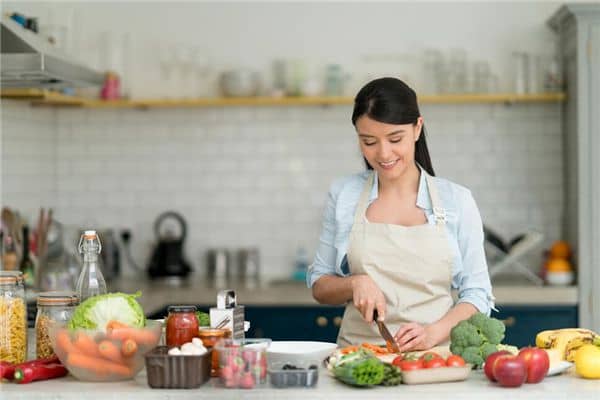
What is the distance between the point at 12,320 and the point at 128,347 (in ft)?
1.45

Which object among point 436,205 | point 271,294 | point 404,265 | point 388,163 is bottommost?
point 271,294

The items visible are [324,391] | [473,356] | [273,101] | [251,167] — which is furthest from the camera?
[251,167]

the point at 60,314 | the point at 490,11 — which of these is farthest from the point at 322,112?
the point at 60,314

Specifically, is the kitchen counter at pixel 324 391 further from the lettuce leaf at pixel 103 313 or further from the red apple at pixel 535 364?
the lettuce leaf at pixel 103 313

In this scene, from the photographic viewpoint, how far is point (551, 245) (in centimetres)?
613

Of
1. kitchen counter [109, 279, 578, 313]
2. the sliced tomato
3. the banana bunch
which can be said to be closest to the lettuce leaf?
the sliced tomato

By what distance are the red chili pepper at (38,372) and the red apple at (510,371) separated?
3.84ft

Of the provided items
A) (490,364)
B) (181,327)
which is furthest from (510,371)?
(181,327)

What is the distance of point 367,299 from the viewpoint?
3008 mm

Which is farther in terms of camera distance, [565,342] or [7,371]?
[565,342]

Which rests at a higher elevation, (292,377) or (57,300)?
(57,300)

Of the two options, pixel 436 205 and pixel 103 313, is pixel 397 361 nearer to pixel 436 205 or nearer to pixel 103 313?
pixel 103 313

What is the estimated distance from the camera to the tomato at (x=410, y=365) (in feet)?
8.19

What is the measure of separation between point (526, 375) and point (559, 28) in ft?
13.0
